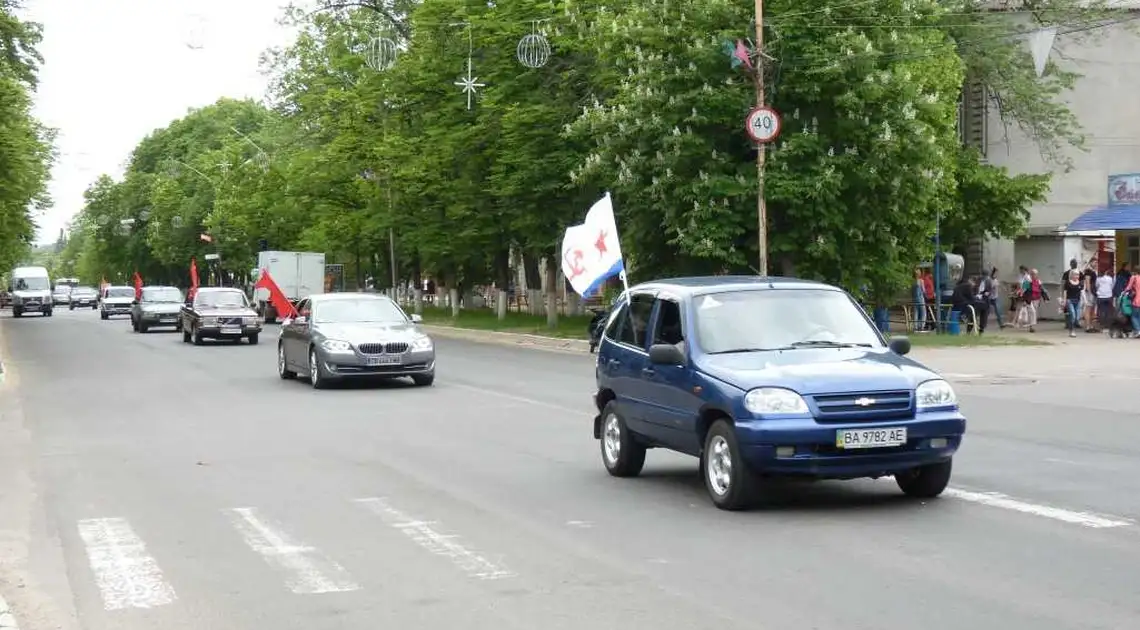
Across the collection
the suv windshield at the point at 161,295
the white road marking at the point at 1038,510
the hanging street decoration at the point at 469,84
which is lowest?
the white road marking at the point at 1038,510

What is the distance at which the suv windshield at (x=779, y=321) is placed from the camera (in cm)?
1073

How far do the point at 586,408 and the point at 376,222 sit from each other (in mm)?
33401

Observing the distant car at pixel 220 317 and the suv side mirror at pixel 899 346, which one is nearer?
the suv side mirror at pixel 899 346

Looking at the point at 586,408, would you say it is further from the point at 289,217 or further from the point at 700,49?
the point at 289,217

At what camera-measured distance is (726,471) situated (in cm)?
1017

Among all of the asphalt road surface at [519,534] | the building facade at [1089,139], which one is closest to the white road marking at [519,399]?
the asphalt road surface at [519,534]

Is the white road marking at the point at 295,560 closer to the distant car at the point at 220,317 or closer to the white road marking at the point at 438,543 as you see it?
the white road marking at the point at 438,543

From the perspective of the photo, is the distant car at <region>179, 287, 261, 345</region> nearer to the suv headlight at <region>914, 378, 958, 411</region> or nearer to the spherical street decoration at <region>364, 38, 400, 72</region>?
the spherical street decoration at <region>364, 38, 400, 72</region>

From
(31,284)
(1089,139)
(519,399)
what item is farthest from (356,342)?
(31,284)

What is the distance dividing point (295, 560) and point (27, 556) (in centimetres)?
177

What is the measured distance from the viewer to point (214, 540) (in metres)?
9.41

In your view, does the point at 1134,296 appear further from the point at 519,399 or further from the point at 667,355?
the point at 667,355

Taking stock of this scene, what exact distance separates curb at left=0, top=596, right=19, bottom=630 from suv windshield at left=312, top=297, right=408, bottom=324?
16.7 m

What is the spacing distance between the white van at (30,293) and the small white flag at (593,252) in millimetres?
70591
